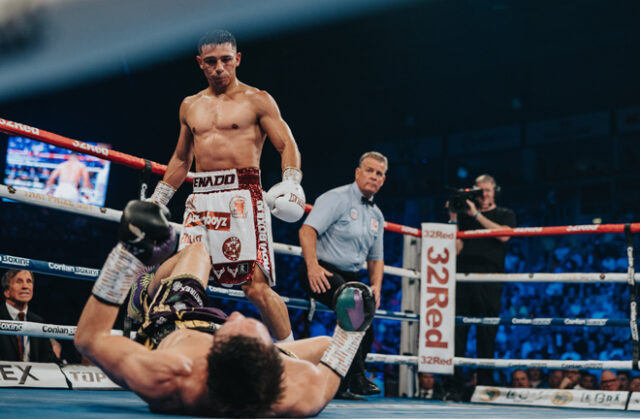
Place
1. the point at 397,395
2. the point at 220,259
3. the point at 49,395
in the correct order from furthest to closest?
the point at 397,395 < the point at 220,259 < the point at 49,395

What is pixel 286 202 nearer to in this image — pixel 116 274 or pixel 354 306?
pixel 354 306

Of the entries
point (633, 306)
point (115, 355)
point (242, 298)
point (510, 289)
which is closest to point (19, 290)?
point (242, 298)

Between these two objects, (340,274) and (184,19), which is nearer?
(184,19)

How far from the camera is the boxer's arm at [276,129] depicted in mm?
2332

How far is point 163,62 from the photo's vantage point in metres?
9.35

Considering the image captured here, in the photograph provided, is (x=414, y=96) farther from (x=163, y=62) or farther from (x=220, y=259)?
(x=220, y=259)

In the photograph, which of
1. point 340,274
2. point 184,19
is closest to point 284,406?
point 184,19

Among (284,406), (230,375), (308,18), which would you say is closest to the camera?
(230,375)

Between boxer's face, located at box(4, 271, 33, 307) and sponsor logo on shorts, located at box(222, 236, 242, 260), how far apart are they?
1.38 m

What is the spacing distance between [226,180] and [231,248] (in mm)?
233

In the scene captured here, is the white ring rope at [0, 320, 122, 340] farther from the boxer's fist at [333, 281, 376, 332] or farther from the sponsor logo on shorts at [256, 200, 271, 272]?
the boxer's fist at [333, 281, 376, 332]

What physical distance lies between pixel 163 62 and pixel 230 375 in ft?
27.9

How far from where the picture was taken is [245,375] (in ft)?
4.46

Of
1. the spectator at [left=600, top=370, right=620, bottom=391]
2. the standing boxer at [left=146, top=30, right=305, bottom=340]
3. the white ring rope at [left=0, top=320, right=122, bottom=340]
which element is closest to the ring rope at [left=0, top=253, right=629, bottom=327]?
the white ring rope at [left=0, top=320, right=122, bottom=340]
